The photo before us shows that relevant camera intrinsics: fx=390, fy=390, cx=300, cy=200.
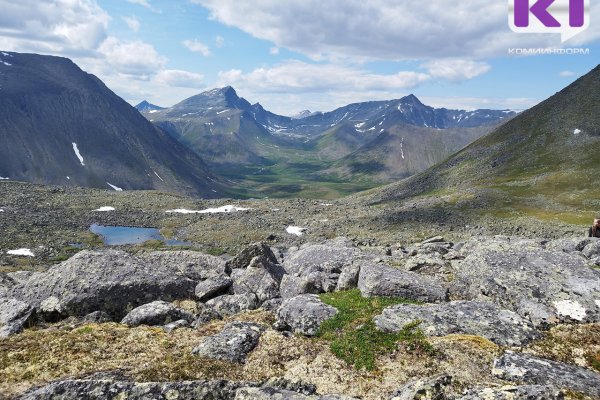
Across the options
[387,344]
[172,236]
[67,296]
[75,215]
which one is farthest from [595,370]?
[75,215]

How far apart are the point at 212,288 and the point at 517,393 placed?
19.1 m

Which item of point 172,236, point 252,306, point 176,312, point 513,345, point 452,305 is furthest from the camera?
point 172,236

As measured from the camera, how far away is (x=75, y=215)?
140 meters

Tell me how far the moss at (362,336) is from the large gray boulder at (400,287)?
4.92 ft

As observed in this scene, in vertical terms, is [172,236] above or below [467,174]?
below

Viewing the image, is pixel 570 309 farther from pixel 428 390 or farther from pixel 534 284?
pixel 428 390

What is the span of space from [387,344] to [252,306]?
956 centimetres

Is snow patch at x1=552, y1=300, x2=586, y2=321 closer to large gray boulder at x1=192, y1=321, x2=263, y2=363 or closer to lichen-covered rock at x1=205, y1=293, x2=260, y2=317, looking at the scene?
large gray boulder at x1=192, y1=321, x2=263, y2=363

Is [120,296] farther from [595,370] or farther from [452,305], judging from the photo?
[595,370]

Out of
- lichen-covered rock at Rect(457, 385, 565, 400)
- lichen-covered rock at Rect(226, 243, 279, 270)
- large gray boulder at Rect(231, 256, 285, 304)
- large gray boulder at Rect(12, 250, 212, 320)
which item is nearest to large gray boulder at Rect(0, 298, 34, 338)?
large gray boulder at Rect(12, 250, 212, 320)

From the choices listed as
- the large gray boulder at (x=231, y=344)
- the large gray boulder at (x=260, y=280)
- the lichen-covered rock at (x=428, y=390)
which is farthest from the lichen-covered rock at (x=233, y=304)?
the lichen-covered rock at (x=428, y=390)

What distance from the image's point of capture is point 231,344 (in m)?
15.5

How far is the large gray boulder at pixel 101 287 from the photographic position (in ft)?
71.2

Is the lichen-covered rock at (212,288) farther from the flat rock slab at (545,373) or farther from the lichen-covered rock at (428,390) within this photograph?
the flat rock slab at (545,373)
